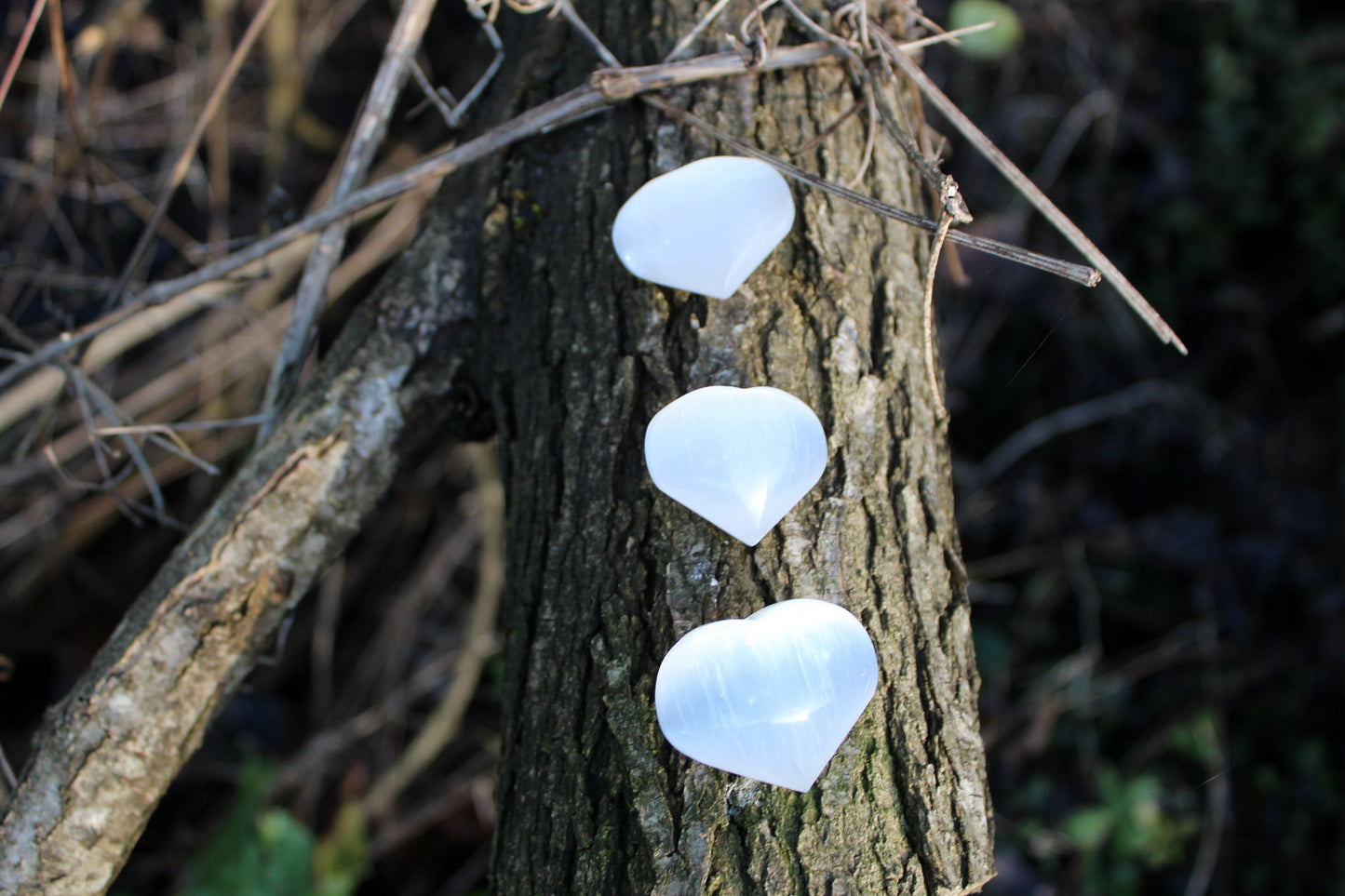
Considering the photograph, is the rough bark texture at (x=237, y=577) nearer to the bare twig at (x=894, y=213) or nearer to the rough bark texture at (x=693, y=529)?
the rough bark texture at (x=693, y=529)

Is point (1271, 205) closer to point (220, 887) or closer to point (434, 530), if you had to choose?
point (434, 530)

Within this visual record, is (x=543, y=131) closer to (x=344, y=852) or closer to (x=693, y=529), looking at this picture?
(x=693, y=529)

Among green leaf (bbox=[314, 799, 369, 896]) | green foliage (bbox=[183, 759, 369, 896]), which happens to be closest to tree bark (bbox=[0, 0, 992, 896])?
green foliage (bbox=[183, 759, 369, 896])

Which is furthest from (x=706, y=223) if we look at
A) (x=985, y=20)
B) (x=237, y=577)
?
(x=985, y=20)

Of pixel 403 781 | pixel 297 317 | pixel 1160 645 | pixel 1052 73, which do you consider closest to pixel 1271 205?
pixel 1052 73

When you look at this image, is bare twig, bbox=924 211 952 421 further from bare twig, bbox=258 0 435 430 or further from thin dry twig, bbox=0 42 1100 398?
bare twig, bbox=258 0 435 430

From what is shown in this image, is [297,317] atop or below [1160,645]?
atop

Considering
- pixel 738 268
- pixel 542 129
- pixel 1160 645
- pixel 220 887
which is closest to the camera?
pixel 738 268
